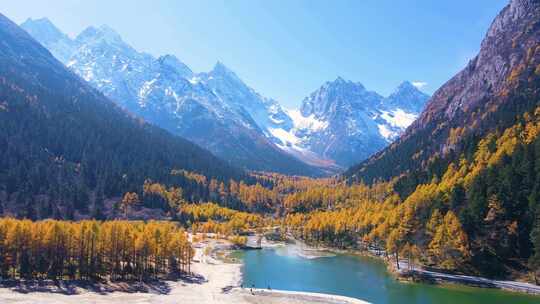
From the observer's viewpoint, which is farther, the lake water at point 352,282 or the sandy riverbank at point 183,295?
the lake water at point 352,282

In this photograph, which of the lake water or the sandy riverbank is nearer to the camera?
the sandy riverbank

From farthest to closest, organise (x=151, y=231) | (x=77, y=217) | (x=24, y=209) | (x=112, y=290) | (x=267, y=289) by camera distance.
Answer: (x=77, y=217) → (x=24, y=209) → (x=151, y=231) → (x=267, y=289) → (x=112, y=290)

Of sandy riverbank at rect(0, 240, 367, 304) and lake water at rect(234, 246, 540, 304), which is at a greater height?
lake water at rect(234, 246, 540, 304)

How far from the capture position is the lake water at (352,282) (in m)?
98.4

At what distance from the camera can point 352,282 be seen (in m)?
115

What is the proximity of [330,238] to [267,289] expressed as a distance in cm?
8243

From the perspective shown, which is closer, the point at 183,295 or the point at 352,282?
the point at 183,295

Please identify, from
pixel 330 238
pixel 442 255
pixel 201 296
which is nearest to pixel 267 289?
pixel 201 296

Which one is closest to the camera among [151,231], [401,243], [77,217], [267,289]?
[267,289]

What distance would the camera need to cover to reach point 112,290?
97438 millimetres

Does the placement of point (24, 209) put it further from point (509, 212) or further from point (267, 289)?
point (509, 212)

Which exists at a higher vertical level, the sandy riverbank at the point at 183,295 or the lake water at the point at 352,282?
the lake water at the point at 352,282

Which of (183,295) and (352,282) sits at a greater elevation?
(352,282)

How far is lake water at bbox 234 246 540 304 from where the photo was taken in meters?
98.4
